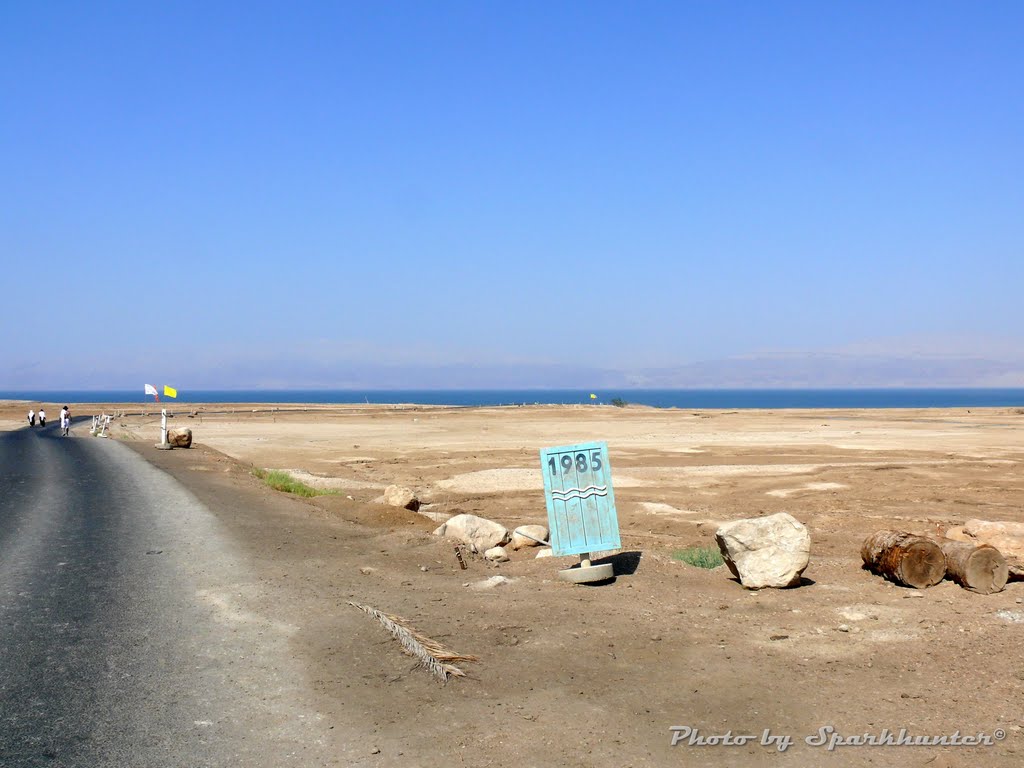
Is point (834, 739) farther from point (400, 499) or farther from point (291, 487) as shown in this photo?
point (291, 487)

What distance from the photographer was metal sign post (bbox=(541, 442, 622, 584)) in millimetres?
10492

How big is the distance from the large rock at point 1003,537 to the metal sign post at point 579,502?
163 inches

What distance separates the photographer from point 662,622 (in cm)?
871

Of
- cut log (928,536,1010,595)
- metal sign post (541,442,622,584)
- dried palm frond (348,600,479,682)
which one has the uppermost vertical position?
metal sign post (541,442,622,584)

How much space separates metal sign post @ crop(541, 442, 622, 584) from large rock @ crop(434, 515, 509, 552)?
9.21 feet

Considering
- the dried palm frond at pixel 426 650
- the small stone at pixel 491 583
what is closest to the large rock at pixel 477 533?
the small stone at pixel 491 583

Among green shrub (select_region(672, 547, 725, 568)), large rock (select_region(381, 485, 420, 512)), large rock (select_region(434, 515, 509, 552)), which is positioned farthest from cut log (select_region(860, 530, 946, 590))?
large rock (select_region(381, 485, 420, 512))

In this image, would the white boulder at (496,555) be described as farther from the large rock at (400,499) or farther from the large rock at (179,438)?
the large rock at (179,438)

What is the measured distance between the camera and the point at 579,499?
35.0ft

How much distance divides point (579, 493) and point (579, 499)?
0.07 metres

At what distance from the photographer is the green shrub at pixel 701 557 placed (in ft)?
37.7

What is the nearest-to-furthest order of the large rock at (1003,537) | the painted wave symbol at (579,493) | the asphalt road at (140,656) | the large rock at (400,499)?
the asphalt road at (140,656)
the large rock at (1003,537)
the painted wave symbol at (579,493)
the large rock at (400,499)

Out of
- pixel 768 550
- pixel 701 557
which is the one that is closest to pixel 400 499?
pixel 701 557

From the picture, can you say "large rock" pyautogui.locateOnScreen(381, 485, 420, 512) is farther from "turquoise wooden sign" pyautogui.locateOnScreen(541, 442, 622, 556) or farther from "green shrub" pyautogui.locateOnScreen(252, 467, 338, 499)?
"turquoise wooden sign" pyautogui.locateOnScreen(541, 442, 622, 556)
